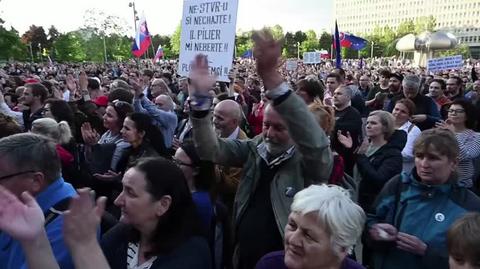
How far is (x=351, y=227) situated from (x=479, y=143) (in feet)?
12.2

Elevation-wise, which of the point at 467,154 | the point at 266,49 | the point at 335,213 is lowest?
the point at 467,154

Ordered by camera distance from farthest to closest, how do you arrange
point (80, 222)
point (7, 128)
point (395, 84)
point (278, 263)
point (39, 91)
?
point (395, 84)
point (39, 91)
point (7, 128)
point (278, 263)
point (80, 222)

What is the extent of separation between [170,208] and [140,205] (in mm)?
159

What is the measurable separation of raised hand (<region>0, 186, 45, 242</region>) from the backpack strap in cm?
69

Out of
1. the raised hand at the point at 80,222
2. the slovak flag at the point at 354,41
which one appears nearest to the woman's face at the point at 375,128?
the raised hand at the point at 80,222

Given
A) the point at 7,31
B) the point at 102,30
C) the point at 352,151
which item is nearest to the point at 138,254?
the point at 352,151

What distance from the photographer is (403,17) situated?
466 feet

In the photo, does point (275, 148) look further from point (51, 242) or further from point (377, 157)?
point (377, 157)

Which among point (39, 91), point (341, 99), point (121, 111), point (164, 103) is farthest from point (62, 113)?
point (341, 99)

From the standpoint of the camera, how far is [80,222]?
5.53ft

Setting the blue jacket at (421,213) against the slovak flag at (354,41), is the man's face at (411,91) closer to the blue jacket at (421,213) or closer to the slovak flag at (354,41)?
the blue jacket at (421,213)

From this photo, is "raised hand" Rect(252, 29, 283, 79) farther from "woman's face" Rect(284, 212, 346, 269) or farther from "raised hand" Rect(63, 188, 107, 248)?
"raised hand" Rect(63, 188, 107, 248)

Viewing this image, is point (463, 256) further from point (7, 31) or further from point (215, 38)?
point (7, 31)

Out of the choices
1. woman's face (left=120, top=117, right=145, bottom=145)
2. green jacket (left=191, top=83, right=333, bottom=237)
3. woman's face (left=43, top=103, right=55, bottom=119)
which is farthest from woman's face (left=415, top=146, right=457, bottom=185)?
woman's face (left=43, top=103, right=55, bottom=119)
